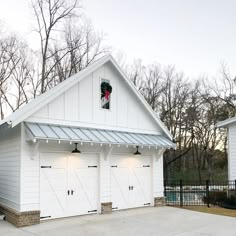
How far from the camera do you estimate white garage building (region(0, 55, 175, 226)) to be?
1062 cm

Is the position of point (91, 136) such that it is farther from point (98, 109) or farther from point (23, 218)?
point (23, 218)

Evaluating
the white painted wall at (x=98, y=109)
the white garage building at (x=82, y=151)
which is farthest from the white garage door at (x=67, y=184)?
the white painted wall at (x=98, y=109)

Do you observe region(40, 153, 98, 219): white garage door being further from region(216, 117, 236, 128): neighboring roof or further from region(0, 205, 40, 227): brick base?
region(216, 117, 236, 128): neighboring roof

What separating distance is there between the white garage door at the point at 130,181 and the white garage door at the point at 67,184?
1.00 meters

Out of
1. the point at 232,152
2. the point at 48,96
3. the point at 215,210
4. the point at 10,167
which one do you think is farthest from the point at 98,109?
the point at 232,152

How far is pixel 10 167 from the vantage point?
445 inches

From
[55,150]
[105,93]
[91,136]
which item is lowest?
[55,150]

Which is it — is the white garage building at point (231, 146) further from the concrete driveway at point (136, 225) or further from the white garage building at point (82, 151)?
the concrete driveway at point (136, 225)

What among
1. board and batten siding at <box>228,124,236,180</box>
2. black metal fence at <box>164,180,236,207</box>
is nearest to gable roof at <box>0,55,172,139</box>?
black metal fence at <box>164,180,236,207</box>

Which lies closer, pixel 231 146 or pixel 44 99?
pixel 44 99

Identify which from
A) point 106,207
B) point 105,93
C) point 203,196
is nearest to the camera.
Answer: point 106,207

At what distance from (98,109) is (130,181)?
139 inches

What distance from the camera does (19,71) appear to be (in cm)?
3278

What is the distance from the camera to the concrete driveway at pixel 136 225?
9453mm
